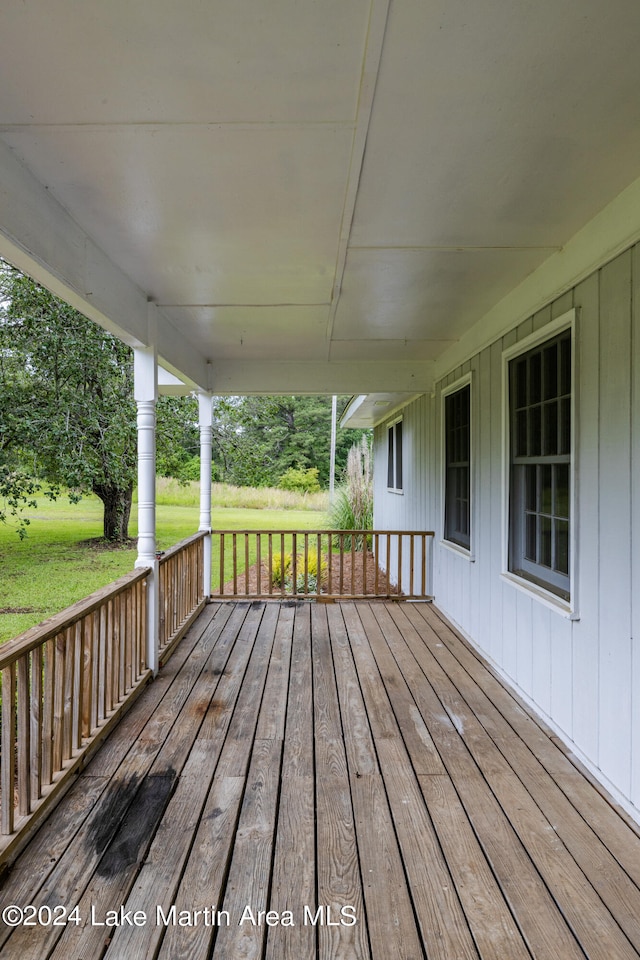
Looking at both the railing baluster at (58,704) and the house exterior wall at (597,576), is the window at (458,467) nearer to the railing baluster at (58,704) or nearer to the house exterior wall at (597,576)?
the house exterior wall at (597,576)

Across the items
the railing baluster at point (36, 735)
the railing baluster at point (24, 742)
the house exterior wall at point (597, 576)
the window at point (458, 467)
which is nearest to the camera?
the railing baluster at point (24, 742)

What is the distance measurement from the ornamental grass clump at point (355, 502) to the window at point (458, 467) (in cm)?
541

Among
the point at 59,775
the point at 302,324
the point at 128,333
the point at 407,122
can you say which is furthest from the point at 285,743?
the point at 302,324

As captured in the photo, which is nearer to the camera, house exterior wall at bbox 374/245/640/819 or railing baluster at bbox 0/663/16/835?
railing baluster at bbox 0/663/16/835

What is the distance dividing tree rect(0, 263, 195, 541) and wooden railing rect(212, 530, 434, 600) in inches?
78.4

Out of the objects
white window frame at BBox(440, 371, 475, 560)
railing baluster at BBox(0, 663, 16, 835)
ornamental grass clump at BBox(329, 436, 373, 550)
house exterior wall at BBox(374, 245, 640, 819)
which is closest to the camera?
railing baluster at BBox(0, 663, 16, 835)

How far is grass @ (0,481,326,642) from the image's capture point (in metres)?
7.34

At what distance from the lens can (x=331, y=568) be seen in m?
5.68

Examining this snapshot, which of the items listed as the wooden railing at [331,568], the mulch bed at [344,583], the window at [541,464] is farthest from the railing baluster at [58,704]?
the mulch bed at [344,583]

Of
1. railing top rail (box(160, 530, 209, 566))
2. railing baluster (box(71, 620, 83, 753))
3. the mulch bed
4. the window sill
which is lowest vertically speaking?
the mulch bed

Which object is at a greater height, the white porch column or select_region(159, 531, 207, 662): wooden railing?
the white porch column

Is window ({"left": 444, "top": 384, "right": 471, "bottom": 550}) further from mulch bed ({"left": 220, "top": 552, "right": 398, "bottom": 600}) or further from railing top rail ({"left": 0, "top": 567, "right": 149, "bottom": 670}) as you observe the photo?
railing top rail ({"left": 0, "top": 567, "right": 149, "bottom": 670})

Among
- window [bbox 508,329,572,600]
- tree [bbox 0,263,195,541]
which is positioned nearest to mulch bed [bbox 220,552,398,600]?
tree [bbox 0,263,195,541]

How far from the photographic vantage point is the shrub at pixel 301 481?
18.9m
